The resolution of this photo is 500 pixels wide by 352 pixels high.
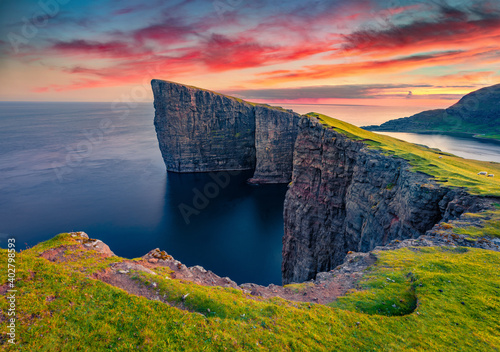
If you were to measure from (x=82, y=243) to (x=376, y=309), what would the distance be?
2331 cm

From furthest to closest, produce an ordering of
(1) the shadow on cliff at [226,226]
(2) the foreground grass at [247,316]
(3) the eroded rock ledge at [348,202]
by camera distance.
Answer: (1) the shadow on cliff at [226,226], (3) the eroded rock ledge at [348,202], (2) the foreground grass at [247,316]

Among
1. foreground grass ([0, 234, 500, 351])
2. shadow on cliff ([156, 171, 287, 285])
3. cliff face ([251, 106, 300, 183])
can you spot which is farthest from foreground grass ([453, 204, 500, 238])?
cliff face ([251, 106, 300, 183])

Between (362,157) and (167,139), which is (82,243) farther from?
(167,139)

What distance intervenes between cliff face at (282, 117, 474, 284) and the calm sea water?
60.0ft

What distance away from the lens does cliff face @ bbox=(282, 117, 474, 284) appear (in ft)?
87.1

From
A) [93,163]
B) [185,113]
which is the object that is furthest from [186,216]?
[93,163]

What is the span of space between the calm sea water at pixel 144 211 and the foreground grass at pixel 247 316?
47.8 meters

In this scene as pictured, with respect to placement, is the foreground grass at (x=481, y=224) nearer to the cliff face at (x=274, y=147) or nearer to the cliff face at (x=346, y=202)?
the cliff face at (x=346, y=202)

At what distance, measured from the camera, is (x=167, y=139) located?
5226 inches

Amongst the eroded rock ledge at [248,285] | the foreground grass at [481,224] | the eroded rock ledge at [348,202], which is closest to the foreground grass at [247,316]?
the eroded rock ledge at [248,285]

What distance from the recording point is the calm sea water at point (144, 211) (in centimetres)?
6781

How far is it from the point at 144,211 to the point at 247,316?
284 ft

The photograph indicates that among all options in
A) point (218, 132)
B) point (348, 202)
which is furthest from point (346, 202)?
point (218, 132)

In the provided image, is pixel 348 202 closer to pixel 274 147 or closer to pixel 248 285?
pixel 248 285
